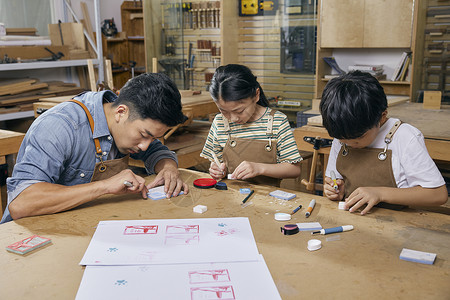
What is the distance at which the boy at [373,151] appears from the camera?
1619mm

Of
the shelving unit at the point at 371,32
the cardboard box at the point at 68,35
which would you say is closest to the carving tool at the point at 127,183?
the shelving unit at the point at 371,32

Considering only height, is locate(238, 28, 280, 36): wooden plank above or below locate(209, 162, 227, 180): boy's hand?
above

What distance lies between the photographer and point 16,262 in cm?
127

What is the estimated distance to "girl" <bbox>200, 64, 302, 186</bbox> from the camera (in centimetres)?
228

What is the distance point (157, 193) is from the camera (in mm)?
1846

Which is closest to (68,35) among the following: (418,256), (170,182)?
(170,182)

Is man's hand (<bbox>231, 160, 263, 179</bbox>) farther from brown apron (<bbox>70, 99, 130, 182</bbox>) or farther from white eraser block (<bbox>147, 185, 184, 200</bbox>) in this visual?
brown apron (<bbox>70, 99, 130, 182</bbox>)

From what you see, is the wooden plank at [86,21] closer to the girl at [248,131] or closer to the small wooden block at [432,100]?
the small wooden block at [432,100]

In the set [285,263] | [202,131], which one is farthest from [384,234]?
[202,131]

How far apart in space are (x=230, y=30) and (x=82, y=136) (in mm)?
4941

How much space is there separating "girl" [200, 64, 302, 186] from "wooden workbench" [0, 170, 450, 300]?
55cm

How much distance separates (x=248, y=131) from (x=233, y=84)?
1.03 feet

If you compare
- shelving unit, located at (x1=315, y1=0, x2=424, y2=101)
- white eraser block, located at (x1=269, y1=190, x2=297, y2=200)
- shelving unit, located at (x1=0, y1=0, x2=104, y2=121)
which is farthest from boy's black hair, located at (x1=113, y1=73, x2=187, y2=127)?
shelving unit, located at (x1=315, y1=0, x2=424, y2=101)

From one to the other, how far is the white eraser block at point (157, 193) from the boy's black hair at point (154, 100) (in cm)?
29
